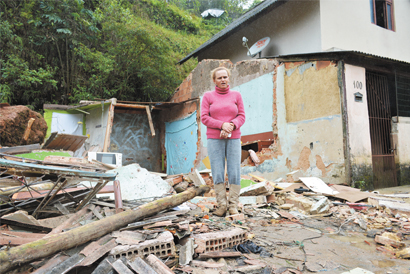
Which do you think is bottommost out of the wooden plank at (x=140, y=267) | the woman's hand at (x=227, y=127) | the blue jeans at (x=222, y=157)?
the wooden plank at (x=140, y=267)

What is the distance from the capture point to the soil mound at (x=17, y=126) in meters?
6.89

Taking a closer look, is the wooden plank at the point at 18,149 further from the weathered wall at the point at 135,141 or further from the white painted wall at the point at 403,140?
the white painted wall at the point at 403,140

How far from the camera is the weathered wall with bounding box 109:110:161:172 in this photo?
1142cm

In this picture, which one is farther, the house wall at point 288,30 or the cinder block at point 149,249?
the house wall at point 288,30

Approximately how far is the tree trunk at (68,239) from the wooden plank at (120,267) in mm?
446

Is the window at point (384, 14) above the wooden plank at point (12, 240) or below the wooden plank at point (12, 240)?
above

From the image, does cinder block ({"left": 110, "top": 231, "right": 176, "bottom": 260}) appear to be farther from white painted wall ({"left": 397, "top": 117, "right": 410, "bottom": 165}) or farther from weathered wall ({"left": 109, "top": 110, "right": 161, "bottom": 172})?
weathered wall ({"left": 109, "top": 110, "right": 161, "bottom": 172})

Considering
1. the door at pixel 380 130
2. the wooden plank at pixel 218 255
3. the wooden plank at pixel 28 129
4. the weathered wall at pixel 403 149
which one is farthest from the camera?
the wooden plank at pixel 28 129

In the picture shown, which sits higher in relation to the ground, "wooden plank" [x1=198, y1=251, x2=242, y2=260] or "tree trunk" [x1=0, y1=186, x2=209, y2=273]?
"tree trunk" [x1=0, y1=186, x2=209, y2=273]

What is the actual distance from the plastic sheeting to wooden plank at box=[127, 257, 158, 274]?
317 inches

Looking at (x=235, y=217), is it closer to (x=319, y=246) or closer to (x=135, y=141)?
(x=319, y=246)

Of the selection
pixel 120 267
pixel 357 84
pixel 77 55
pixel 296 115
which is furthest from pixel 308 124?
pixel 77 55

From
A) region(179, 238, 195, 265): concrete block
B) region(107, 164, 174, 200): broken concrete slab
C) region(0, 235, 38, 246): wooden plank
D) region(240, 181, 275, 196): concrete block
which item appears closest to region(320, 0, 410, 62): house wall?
region(240, 181, 275, 196): concrete block

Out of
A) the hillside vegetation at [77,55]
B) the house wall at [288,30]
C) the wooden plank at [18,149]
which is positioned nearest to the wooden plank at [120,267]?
the wooden plank at [18,149]
